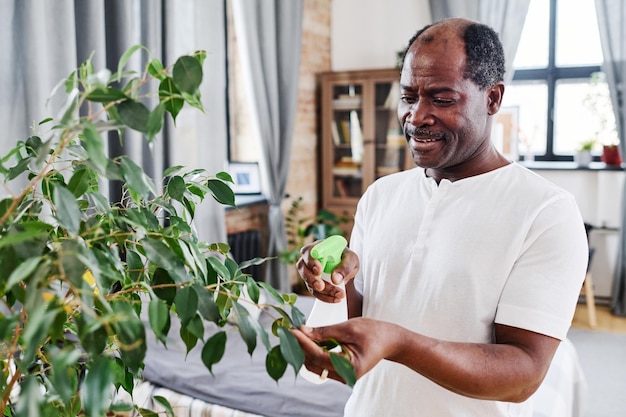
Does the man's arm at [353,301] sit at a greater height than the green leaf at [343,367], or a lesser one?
lesser

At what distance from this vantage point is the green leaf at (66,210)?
64 cm

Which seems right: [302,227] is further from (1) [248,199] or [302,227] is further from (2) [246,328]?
(2) [246,328]

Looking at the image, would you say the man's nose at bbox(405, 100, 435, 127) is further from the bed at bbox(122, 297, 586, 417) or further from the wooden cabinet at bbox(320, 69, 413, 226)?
the wooden cabinet at bbox(320, 69, 413, 226)

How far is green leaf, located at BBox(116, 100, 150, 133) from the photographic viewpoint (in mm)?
667

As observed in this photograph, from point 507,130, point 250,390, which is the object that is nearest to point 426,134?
point 250,390

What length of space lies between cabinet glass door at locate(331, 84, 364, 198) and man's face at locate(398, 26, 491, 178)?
13.2 feet

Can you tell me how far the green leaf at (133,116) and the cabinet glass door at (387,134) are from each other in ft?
14.6

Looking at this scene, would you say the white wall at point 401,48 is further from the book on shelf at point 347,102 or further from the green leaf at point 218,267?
the green leaf at point 218,267

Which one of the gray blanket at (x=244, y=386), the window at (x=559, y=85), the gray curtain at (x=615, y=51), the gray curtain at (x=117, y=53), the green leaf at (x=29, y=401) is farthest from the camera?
the window at (x=559, y=85)

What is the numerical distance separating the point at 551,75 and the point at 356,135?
65.4 inches

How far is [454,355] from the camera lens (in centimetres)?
95

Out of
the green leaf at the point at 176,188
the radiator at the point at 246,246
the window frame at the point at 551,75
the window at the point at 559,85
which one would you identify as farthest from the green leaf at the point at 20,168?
the window frame at the point at 551,75

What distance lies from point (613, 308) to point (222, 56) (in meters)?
3.41

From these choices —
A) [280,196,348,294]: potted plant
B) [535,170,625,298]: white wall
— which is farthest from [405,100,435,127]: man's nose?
[535,170,625,298]: white wall
